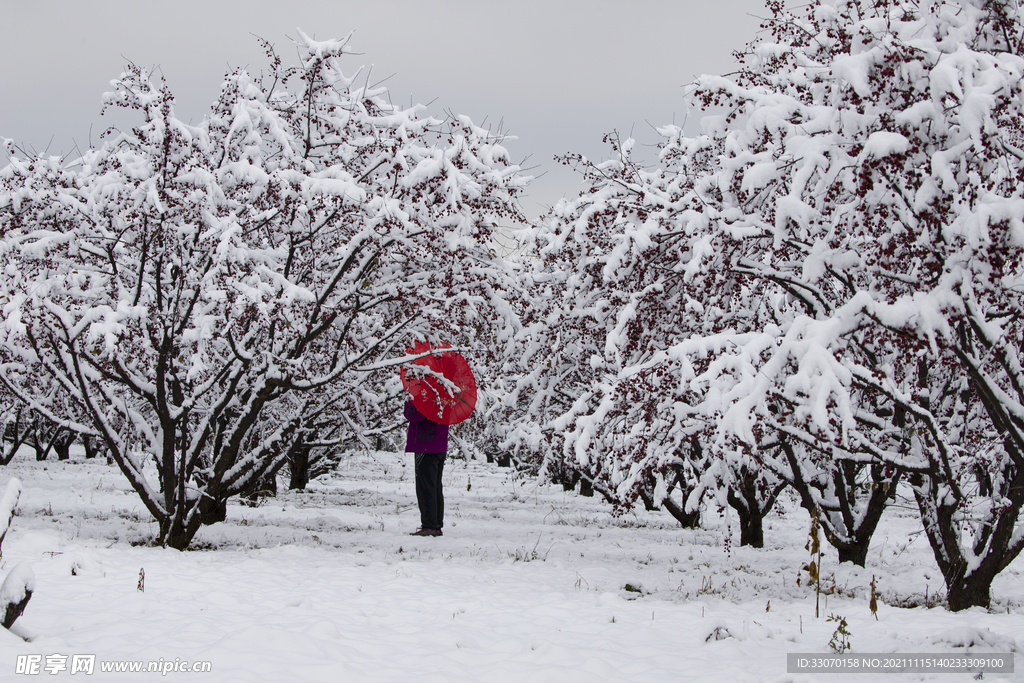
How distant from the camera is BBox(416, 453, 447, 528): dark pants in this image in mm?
9203

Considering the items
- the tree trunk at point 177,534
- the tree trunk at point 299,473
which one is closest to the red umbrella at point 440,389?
the tree trunk at point 177,534

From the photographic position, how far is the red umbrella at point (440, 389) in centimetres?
881

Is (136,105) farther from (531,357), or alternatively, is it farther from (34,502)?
(34,502)

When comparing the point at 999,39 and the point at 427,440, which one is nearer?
the point at 999,39

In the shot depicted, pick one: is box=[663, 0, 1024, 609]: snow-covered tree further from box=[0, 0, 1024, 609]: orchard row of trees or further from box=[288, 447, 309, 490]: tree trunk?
box=[288, 447, 309, 490]: tree trunk

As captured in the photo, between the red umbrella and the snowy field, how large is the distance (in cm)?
156

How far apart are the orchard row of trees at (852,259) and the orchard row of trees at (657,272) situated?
2cm

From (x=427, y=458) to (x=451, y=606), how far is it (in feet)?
12.8

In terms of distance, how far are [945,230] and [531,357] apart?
339 inches

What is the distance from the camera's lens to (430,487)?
930cm

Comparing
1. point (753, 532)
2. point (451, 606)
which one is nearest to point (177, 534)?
point (451, 606)

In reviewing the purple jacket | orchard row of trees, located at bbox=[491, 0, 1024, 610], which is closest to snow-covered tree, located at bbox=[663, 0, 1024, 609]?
orchard row of trees, located at bbox=[491, 0, 1024, 610]

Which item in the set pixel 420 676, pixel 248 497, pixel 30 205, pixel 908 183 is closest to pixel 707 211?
pixel 908 183

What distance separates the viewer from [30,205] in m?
7.21
